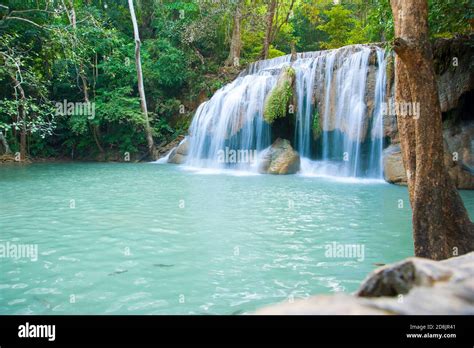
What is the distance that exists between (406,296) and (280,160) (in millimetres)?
13974

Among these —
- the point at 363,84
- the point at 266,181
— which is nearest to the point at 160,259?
the point at 266,181

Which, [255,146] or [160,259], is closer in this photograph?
[160,259]

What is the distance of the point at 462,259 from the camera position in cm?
251

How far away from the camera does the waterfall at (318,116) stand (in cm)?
1448

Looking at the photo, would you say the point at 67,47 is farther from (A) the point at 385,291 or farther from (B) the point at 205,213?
(A) the point at 385,291

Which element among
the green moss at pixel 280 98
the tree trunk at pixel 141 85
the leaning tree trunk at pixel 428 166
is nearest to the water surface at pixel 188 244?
the leaning tree trunk at pixel 428 166

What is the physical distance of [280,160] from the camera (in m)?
15.8

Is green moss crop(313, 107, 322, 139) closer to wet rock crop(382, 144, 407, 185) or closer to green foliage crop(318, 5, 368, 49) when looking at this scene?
wet rock crop(382, 144, 407, 185)

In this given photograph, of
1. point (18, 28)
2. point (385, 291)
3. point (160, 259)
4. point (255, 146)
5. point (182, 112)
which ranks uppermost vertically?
point (18, 28)

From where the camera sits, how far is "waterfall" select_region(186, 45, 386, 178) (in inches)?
570

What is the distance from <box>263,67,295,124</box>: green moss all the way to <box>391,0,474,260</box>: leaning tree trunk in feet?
39.4

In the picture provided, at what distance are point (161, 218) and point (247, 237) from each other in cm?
208

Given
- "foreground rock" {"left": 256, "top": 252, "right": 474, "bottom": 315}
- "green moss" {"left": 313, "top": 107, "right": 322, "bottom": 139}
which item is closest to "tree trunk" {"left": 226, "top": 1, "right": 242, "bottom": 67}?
"green moss" {"left": 313, "top": 107, "right": 322, "bottom": 139}

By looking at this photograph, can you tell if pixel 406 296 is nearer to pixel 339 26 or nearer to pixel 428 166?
pixel 428 166
